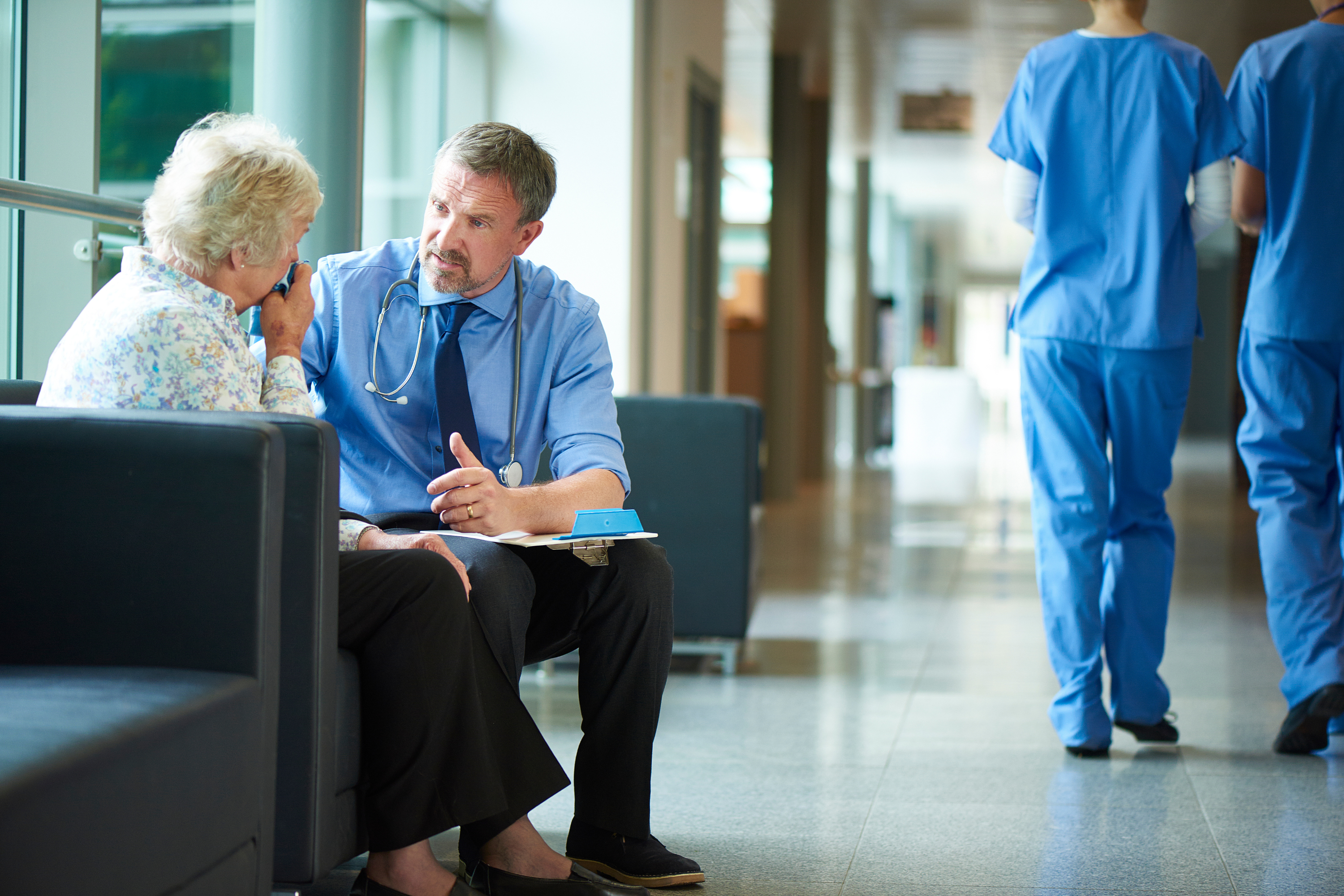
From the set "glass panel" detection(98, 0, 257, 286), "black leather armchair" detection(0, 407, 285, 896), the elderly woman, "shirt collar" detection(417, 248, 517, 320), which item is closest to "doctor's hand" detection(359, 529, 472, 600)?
the elderly woman

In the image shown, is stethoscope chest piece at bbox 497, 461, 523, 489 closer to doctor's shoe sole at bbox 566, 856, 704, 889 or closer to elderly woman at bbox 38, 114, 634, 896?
elderly woman at bbox 38, 114, 634, 896

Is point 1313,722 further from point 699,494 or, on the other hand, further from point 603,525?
point 603,525

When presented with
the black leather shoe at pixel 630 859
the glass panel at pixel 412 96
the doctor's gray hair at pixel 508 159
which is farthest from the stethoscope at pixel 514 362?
the glass panel at pixel 412 96

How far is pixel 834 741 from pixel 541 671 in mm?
948

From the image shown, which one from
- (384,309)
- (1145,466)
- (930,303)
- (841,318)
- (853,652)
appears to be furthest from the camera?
(930,303)

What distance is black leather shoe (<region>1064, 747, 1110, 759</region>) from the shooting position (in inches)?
105

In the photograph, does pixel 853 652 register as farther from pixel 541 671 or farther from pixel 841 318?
pixel 841 318

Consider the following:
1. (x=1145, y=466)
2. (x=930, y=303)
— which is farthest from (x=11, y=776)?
(x=930, y=303)

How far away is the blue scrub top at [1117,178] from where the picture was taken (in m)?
2.64

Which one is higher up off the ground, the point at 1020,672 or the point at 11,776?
the point at 11,776

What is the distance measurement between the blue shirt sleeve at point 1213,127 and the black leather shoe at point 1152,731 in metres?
1.12

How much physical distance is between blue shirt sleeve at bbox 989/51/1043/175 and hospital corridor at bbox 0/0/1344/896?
0.04 feet

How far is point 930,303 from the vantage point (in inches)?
988

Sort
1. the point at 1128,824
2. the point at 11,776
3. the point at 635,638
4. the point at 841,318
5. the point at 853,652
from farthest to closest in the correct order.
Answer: the point at 841,318 < the point at 853,652 < the point at 1128,824 < the point at 635,638 < the point at 11,776
